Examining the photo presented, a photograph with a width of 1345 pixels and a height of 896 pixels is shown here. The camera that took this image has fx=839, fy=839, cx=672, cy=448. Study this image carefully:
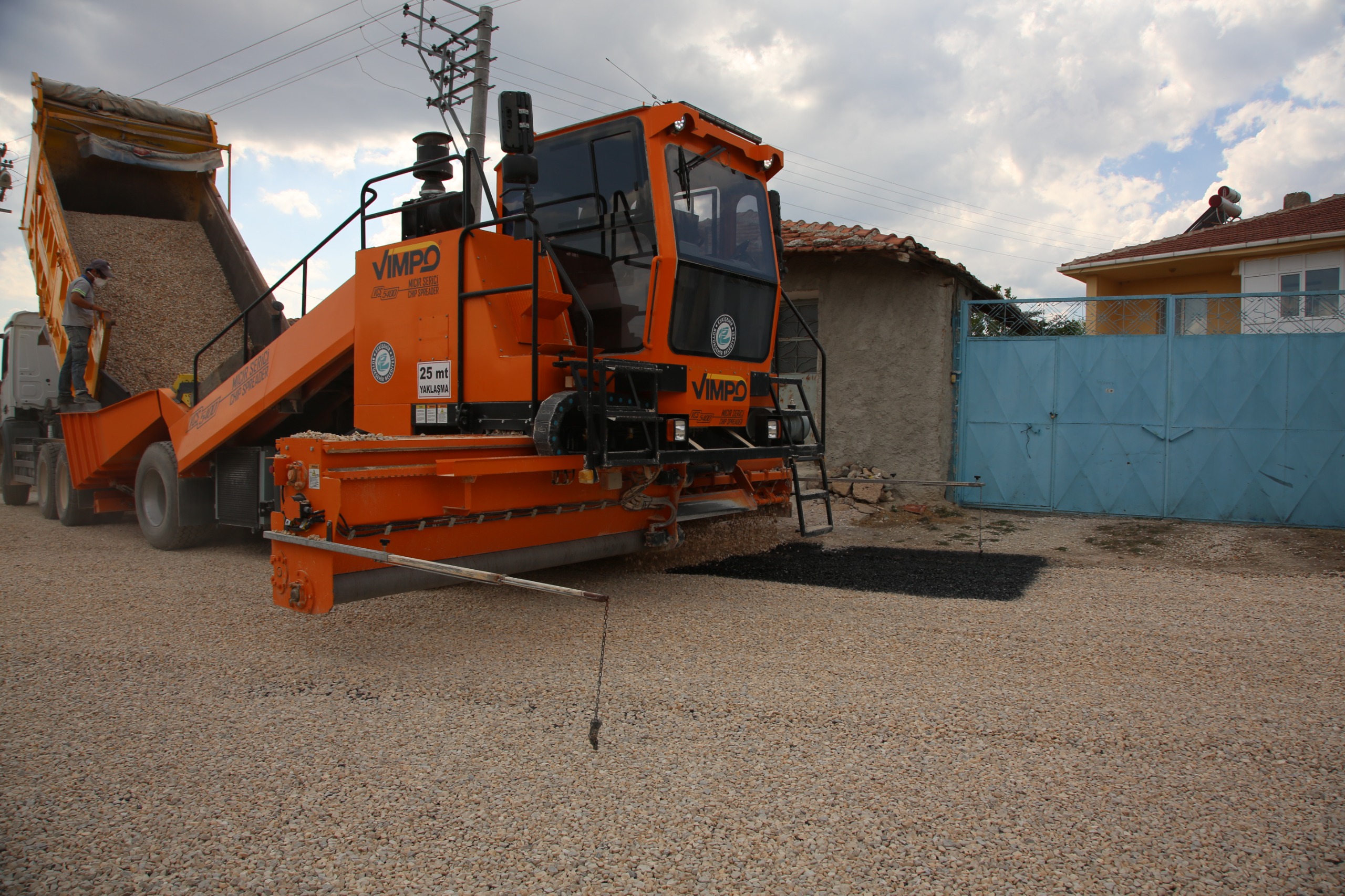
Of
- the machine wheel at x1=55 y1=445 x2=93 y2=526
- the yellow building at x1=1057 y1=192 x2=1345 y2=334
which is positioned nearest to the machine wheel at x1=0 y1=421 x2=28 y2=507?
the machine wheel at x1=55 y1=445 x2=93 y2=526

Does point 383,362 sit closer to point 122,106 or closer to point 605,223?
point 605,223

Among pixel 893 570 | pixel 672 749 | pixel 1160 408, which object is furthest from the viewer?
pixel 1160 408

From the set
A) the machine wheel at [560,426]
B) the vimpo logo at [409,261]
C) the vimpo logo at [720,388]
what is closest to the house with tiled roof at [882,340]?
the vimpo logo at [720,388]

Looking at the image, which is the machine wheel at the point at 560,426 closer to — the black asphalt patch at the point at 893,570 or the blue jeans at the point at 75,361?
the black asphalt patch at the point at 893,570

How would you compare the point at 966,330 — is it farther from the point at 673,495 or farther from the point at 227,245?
the point at 227,245

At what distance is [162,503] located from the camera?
7.74 metres

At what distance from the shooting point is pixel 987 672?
Result: 4203 mm

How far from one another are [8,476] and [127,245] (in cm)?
435

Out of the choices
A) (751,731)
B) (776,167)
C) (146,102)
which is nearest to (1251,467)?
(776,167)

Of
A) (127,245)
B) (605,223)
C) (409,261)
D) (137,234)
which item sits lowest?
(409,261)

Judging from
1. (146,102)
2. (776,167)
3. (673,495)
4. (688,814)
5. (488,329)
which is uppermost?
(146,102)

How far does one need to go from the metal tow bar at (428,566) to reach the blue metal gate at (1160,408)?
8644 mm

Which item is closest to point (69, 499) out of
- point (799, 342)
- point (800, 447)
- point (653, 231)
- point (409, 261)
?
point (409, 261)

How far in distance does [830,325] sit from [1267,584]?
20.4ft
